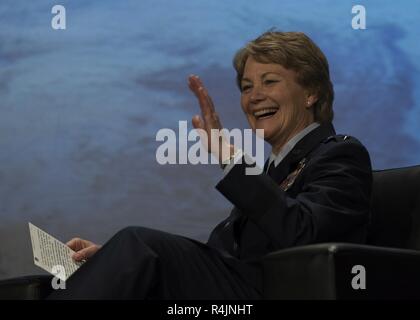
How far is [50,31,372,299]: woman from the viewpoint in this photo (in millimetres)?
1487

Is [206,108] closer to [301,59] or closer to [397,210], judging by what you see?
[301,59]

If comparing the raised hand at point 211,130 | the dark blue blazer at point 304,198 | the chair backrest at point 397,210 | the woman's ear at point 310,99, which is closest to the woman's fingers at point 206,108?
the raised hand at point 211,130

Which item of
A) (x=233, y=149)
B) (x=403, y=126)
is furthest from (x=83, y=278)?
(x=403, y=126)

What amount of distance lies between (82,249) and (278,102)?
23.4 inches

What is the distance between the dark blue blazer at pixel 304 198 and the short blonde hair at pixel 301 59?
0.09 meters

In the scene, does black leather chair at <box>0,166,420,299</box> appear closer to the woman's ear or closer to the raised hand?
the raised hand

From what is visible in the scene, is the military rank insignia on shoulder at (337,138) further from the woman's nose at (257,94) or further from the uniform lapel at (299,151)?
the woman's nose at (257,94)

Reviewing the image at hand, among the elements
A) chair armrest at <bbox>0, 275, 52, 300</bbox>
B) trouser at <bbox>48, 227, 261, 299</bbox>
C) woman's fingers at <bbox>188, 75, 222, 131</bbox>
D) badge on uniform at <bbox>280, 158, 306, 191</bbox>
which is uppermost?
woman's fingers at <bbox>188, 75, 222, 131</bbox>

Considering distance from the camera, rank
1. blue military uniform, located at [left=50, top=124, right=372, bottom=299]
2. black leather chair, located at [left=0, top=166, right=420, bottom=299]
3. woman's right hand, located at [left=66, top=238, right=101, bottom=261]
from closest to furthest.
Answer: black leather chair, located at [left=0, top=166, right=420, bottom=299] → blue military uniform, located at [left=50, top=124, right=372, bottom=299] → woman's right hand, located at [left=66, top=238, right=101, bottom=261]

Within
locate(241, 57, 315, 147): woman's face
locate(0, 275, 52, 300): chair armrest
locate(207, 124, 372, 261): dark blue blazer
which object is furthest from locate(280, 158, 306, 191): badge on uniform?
locate(0, 275, 52, 300): chair armrest

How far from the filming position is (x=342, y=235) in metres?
1.70

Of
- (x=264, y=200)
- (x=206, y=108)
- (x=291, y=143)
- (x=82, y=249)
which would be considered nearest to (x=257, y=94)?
(x=291, y=143)

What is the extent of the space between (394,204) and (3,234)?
1.64 meters
